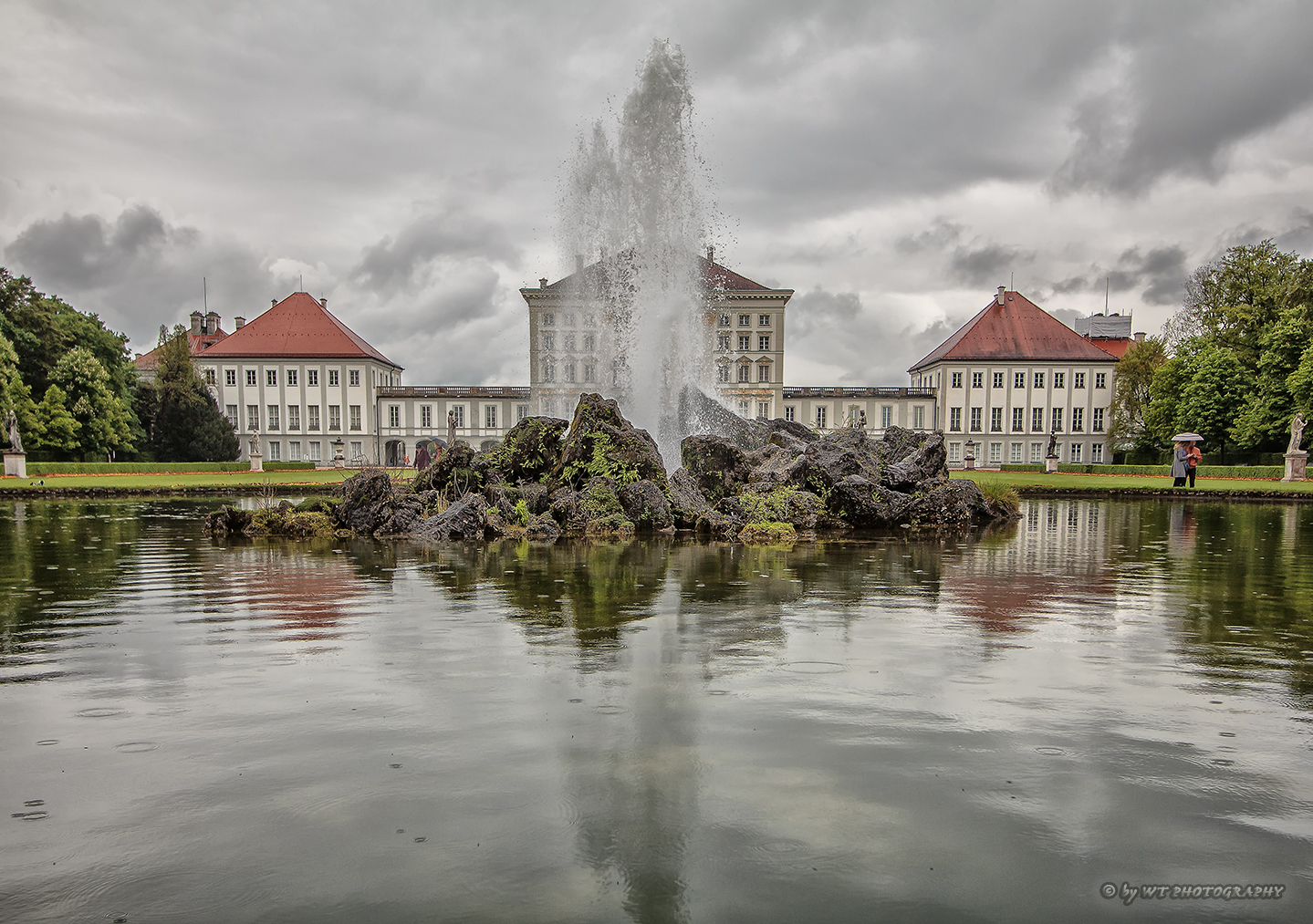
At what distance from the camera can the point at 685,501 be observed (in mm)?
16266

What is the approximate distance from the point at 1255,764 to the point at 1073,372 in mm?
77734

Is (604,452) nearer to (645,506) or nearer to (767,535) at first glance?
(645,506)

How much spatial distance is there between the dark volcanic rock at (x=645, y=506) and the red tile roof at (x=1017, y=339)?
63848 mm

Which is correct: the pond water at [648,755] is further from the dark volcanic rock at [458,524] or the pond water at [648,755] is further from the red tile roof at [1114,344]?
the red tile roof at [1114,344]

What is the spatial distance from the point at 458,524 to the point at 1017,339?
7116 cm

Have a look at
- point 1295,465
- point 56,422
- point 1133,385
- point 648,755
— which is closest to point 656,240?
point 648,755

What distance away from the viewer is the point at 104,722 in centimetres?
454

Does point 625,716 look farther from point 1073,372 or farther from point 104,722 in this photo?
point 1073,372

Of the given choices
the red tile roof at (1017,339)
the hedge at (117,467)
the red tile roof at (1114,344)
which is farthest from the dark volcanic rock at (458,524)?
the red tile roof at (1114,344)

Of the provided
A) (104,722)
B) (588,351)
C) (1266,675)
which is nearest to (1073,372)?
(588,351)

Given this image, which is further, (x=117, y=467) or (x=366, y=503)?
(x=117, y=467)

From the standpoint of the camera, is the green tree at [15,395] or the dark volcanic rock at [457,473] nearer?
the dark volcanic rock at [457,473]

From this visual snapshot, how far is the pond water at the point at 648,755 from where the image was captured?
2.89 metres

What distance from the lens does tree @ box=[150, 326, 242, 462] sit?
180 feet
